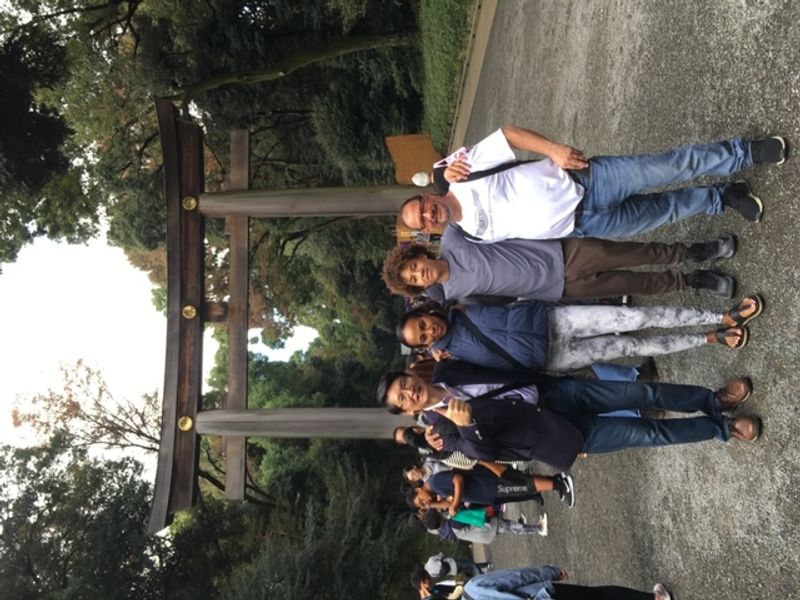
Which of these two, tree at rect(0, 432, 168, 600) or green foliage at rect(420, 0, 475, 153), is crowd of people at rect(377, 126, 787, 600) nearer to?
green foliage at rect(420, 0, 475, 153)

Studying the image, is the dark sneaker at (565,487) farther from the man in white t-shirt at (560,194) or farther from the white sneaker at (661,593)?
the man in white t-shirt at (560,194)

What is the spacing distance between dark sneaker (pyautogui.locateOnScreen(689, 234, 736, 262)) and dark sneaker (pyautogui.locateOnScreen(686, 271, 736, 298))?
11cm

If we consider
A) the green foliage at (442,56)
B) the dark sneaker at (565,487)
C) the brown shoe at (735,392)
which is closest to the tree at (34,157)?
the green foliage at (442,56)

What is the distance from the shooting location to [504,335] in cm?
416

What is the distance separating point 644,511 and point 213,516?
1520cm

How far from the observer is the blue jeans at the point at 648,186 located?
12.1ft

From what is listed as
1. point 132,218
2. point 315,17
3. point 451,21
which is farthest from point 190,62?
point 451,21

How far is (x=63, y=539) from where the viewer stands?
48.4 ft

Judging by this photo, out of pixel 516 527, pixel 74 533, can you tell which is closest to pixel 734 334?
pixel 516 527

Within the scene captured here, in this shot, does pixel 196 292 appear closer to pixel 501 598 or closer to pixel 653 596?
pixel 501 598

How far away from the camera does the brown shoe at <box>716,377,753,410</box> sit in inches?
146

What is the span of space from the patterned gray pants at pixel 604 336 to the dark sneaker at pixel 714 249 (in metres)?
0.37

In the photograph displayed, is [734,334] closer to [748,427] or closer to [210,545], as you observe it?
[748,427]

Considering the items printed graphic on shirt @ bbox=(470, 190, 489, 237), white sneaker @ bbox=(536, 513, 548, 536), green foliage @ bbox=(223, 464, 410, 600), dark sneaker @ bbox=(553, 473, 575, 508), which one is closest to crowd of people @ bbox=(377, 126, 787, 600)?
printed graphic on shirt @ bbox=(470, 190, 489, 237)
